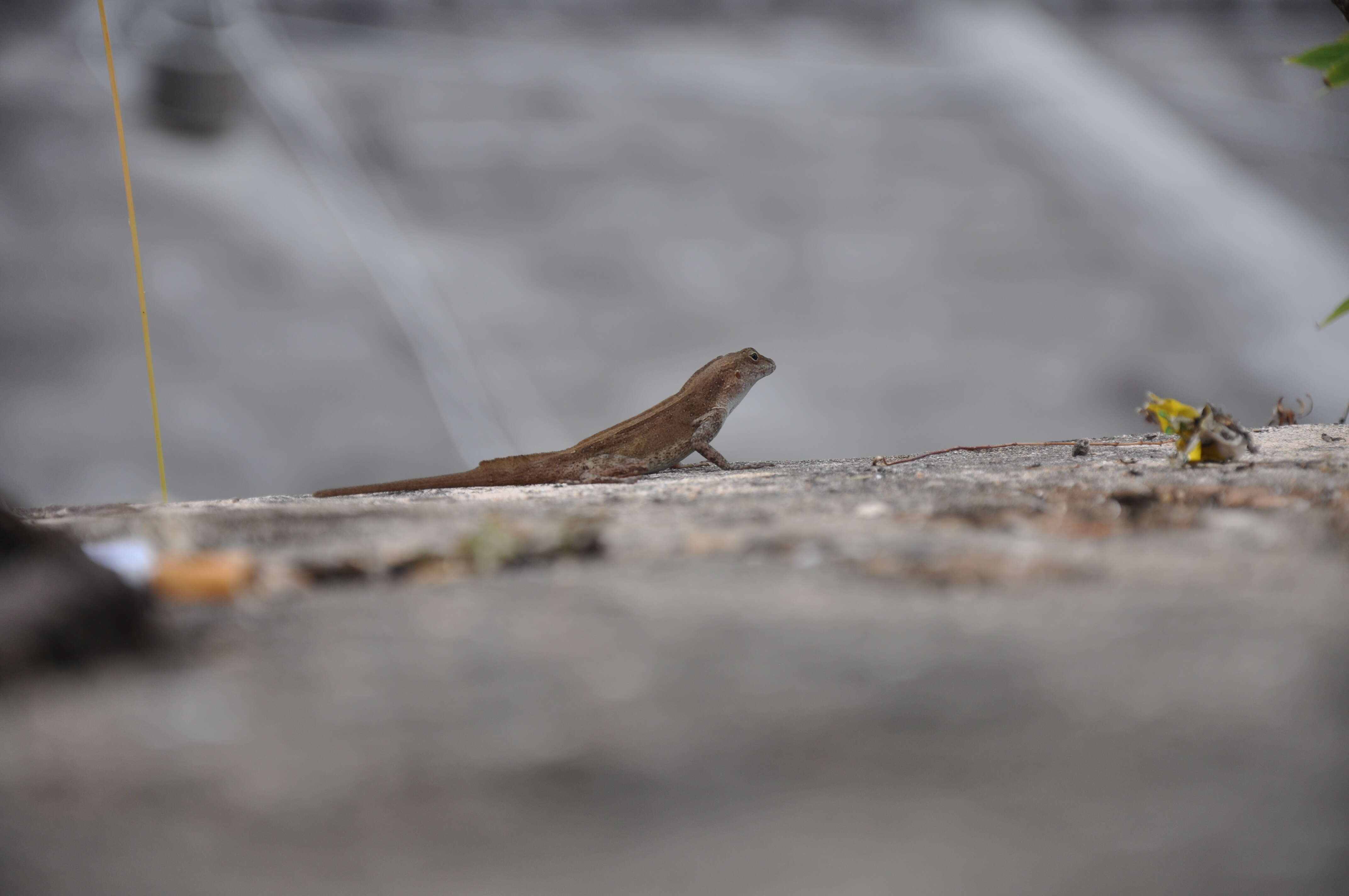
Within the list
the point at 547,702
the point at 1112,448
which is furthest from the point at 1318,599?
the point at 1112,448

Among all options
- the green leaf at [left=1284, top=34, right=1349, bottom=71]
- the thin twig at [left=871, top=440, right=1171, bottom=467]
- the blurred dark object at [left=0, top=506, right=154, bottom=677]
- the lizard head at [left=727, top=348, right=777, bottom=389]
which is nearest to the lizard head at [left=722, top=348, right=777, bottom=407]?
the lizard head at [left=727, top=348, right=777, bottom=389]

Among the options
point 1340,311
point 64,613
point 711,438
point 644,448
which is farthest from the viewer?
point 711,438

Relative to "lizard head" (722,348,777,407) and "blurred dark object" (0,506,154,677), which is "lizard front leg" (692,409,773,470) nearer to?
"lizard head" (722,348,777,407)

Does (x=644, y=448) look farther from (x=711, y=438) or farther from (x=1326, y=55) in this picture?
(x=1326, y=55)

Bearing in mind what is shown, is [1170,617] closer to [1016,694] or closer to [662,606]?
[1016,694]

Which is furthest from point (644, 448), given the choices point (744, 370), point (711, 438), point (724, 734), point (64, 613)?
point (724, 734)

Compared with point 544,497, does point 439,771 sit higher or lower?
lower
